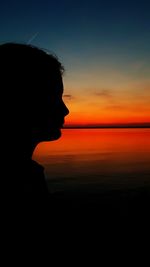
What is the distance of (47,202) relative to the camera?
9.02 ft

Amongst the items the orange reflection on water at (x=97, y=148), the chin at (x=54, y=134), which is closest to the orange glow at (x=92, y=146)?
the orange reflection on water at (x=97, y=148)

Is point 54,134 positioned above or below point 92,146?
above

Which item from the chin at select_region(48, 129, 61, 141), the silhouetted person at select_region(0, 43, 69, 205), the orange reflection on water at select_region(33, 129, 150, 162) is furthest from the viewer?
the orange reflection on water at select_region(33, 129, 150, 162)

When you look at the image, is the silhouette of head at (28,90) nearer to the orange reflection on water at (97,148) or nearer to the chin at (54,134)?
the chin at (54,134)

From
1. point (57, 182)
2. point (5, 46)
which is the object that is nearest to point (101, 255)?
point (5, 46)

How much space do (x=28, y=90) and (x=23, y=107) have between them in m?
0.16

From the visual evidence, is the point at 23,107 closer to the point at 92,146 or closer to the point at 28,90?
the point at 28,90

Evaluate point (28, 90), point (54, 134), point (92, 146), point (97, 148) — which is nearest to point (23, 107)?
point (28, 90)

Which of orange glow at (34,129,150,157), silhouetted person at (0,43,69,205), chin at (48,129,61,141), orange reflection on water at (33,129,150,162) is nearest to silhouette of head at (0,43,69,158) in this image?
silhouetted person at (0,43,69,205)

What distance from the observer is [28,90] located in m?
2.72

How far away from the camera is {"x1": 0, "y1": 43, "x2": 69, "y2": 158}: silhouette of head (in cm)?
268

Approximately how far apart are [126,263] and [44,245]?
67cm

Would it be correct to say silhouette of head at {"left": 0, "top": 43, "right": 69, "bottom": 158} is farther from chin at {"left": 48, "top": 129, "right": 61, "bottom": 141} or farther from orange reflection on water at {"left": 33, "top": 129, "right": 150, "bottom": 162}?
orange reflection on water at {"left": 33, "top": 129, "right": 150, "bottom": 162}

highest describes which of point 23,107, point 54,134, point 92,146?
point 23,107
